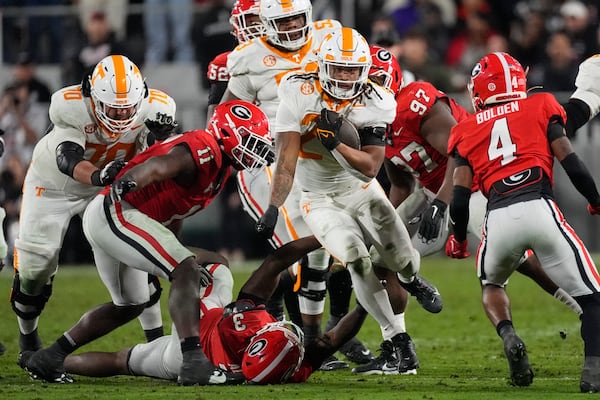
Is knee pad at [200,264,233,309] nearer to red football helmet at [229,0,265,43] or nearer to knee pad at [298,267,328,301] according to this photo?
knee pad at [298,267,328,301]

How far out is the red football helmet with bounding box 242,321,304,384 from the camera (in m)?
6.26

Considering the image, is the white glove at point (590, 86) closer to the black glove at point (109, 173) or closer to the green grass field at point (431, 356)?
the green grass field at point (431, 356)

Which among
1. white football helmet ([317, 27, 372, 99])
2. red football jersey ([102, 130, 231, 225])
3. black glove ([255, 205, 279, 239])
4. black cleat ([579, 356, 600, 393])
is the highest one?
white football helmet ([317, 27, 372, 99])

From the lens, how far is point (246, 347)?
21.0 ft

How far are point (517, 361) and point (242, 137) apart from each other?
186 cm

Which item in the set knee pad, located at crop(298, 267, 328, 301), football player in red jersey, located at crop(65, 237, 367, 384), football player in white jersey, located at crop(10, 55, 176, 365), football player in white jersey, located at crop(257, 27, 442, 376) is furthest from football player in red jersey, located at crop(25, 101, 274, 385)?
knee pad, located at crop(298, 267, 328, 301)

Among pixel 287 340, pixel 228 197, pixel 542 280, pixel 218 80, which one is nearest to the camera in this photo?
pixel 287 340

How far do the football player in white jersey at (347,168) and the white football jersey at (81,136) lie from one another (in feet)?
3.06

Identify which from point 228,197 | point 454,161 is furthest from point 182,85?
point 454,161

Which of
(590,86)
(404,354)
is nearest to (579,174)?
(590,86)

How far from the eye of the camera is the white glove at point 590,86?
668cm

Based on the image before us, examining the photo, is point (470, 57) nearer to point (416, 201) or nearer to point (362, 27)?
point (362, 27)

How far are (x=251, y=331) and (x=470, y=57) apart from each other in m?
8.81

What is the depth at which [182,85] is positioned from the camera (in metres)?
14.6
